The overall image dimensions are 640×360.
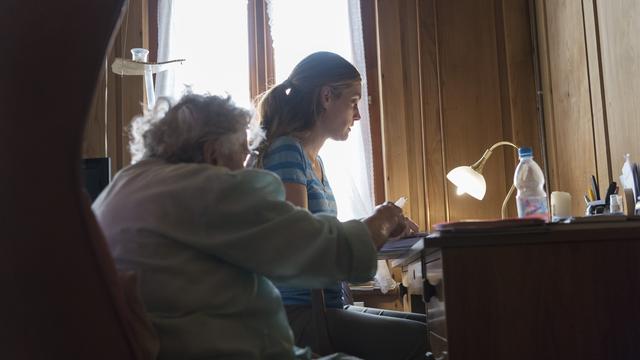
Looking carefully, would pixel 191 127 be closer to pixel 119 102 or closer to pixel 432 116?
pixel 432 116

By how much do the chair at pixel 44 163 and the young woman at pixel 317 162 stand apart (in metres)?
0.96

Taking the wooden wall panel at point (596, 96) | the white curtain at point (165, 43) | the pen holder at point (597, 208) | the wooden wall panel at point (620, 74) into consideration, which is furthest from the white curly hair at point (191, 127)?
the white curtain at point (165, 43)

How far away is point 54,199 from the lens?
0.71 metres

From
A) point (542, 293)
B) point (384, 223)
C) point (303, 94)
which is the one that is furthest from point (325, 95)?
point (542, 293)

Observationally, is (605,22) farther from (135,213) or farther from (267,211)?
(135,213)

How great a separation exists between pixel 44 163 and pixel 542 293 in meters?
0.84

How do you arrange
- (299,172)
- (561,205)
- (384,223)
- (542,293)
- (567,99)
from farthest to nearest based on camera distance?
1. (567,99)
2. (561,205)
3. (299,172)
4. (384,223)
5. (542,293)

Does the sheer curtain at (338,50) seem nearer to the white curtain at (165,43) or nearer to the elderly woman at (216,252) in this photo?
the white curtain at (165,43)

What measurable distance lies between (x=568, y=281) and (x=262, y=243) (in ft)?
1.76

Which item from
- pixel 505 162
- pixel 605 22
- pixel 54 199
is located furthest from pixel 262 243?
pixel 505 162

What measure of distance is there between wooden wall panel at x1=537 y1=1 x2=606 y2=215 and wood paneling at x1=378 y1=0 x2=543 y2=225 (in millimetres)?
178

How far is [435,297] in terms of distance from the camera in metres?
1.35

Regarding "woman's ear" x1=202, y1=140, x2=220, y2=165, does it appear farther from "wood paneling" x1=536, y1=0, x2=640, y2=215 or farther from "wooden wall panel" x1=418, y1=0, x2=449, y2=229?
"wooden wall panel" x1=418, y1=0, x2=449, y2=229

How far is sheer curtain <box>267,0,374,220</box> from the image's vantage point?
12.0ft
